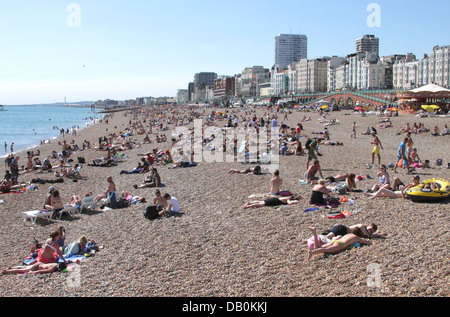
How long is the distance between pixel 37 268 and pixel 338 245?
4.84 metres

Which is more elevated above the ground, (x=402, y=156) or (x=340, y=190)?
(x=402, y=156)

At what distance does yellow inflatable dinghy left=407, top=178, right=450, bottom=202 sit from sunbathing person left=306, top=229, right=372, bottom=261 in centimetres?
258

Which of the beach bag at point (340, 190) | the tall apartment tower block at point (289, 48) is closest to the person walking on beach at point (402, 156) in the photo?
the beach bag at point (340, 190)

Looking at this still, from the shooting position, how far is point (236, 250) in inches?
268

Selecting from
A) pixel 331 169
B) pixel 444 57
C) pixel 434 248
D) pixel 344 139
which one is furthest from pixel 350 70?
pixel 434 248

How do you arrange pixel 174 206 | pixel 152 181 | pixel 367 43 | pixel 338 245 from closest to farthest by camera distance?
pixel 338 245 → pixel 174 206 → pixel 152 181 → pixel 367 43

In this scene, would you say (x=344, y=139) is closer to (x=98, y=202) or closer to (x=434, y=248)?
(x=98, y=202)

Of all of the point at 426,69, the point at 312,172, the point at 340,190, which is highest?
the point at 426,69

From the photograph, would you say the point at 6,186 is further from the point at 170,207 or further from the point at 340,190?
the point at 340,190

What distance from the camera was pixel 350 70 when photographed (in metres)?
88.3

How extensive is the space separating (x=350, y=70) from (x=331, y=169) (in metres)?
81.1

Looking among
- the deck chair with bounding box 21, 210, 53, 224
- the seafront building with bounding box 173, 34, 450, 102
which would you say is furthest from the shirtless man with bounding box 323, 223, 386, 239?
the seafront building with bounding box 173, 34, 450, 102

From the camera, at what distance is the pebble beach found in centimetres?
534

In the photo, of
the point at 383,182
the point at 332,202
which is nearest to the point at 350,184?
the point at 383,182
